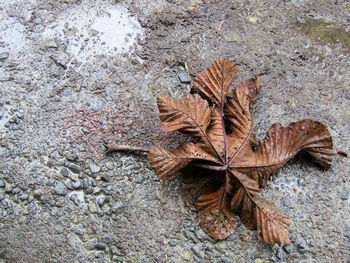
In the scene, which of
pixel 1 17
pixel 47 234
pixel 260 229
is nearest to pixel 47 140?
pixel 47 234

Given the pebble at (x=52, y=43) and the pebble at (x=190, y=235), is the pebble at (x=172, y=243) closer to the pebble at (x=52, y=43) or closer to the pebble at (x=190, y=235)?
the pebble at (x=190, y=235)

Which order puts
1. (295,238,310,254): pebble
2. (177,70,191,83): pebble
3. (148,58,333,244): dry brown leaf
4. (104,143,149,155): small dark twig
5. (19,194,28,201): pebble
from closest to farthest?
1. (148,58,333,244): dry brown leaf
2. (295,238,310,254): pebble
3. (19,194,28,201): pebble
4. (104,143,149,155): small dark twig
5. (177,70,191,83): pebble

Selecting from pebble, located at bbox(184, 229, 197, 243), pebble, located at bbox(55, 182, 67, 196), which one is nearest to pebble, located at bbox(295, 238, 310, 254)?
pebble, located at bbox(184, 229, 197, 243)

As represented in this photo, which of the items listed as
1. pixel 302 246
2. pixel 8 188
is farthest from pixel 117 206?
pixel 302 246

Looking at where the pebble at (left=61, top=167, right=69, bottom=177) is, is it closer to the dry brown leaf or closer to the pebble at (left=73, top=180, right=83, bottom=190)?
the pebble at (left=73, top=180, right=83, bottom=190)

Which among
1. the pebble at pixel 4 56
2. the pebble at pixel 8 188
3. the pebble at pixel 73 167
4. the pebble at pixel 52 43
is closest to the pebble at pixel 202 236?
the pebble at pixel 73 167

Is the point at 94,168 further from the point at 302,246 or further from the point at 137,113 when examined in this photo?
the point at 302,246
